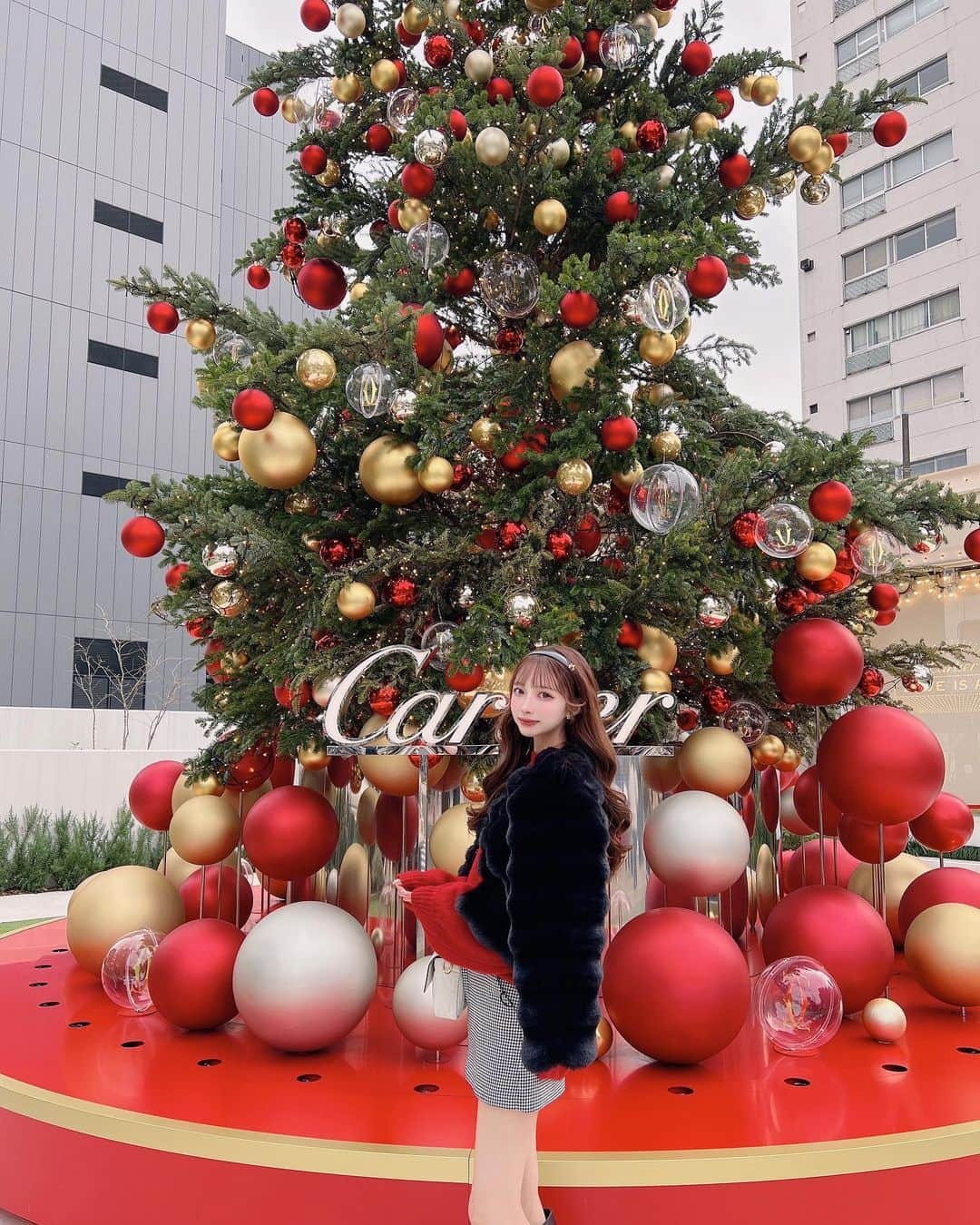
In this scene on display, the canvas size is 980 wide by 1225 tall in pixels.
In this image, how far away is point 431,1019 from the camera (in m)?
3.57

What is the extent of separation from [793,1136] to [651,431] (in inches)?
116

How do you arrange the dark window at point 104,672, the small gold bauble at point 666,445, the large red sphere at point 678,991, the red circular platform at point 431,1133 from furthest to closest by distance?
the dark window at point 104,672
the small gold bauble at point 666,445
the large red sphere at point 678,991
the red circular platform at point 431,1133

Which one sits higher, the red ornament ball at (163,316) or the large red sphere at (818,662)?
the red ornament ball at (163,316)

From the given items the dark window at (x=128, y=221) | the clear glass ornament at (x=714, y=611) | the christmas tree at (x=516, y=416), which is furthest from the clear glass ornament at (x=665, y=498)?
the dark window at (x=128, y=221)

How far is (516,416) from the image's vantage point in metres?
4.34

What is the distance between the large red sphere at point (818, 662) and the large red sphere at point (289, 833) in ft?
7.00

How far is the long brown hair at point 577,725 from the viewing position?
2.75 metres

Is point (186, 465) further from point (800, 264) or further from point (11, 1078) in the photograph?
point (11, 1078)

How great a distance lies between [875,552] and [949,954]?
1728mm

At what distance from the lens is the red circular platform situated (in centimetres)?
271

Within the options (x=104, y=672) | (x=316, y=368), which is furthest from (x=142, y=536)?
(x=104, y=672)

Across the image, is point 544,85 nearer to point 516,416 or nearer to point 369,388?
point 516,416

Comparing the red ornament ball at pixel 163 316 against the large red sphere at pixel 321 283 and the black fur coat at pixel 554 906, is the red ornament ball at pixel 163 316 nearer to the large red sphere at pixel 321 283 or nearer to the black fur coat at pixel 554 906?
the large red sphere at pixel 321 283

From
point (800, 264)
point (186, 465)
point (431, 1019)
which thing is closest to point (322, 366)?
point (431, 1019)
